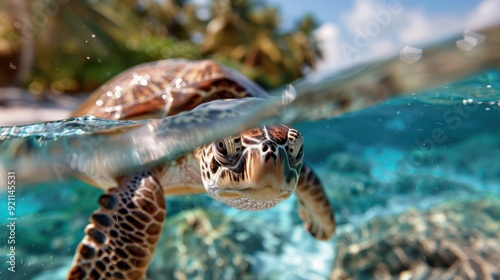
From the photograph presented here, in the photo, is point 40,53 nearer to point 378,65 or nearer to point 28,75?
point 28,75

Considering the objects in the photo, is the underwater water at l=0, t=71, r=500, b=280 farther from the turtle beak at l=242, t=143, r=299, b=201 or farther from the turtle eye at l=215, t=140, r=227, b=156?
the turtle beak at l=242, t=143, r=299, b=201

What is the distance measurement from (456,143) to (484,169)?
692 mm

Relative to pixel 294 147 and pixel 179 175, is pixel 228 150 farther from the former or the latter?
pixel 179 175

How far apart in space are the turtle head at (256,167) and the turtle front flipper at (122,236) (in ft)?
1.85

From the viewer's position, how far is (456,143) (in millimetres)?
8734

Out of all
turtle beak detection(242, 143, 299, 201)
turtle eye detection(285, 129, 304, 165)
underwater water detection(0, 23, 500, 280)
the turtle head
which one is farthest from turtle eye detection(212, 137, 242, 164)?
underwater water detection(0, 23, 500, 280)

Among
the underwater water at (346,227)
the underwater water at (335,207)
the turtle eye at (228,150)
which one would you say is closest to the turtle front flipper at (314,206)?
the underwater water at (335,207)

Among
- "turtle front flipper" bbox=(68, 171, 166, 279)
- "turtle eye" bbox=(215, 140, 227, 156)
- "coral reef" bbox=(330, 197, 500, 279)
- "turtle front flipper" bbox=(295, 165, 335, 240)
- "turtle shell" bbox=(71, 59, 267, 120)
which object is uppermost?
"turtle eye" bbox=(215, 140, 227, 156)

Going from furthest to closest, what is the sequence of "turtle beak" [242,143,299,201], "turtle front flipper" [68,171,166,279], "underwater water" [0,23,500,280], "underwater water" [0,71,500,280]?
"underwater water" [0,71,500,280]
"underwater water" [0,23,500,280]
"turtle front flipper" [68,171,166,279]
"turtle beak" [242,143,299,201]

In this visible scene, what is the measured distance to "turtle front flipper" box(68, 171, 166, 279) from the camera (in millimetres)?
2730

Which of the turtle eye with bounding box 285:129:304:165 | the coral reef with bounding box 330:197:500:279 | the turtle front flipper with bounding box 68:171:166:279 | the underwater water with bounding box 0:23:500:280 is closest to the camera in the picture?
the turtle eye with bounding box 285:129:304:165

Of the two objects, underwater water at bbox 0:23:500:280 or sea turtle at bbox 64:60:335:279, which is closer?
sea turtle at bbox 64:60:335:279

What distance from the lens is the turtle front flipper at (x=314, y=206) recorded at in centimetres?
347

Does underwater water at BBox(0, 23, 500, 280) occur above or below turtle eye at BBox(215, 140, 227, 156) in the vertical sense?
below
